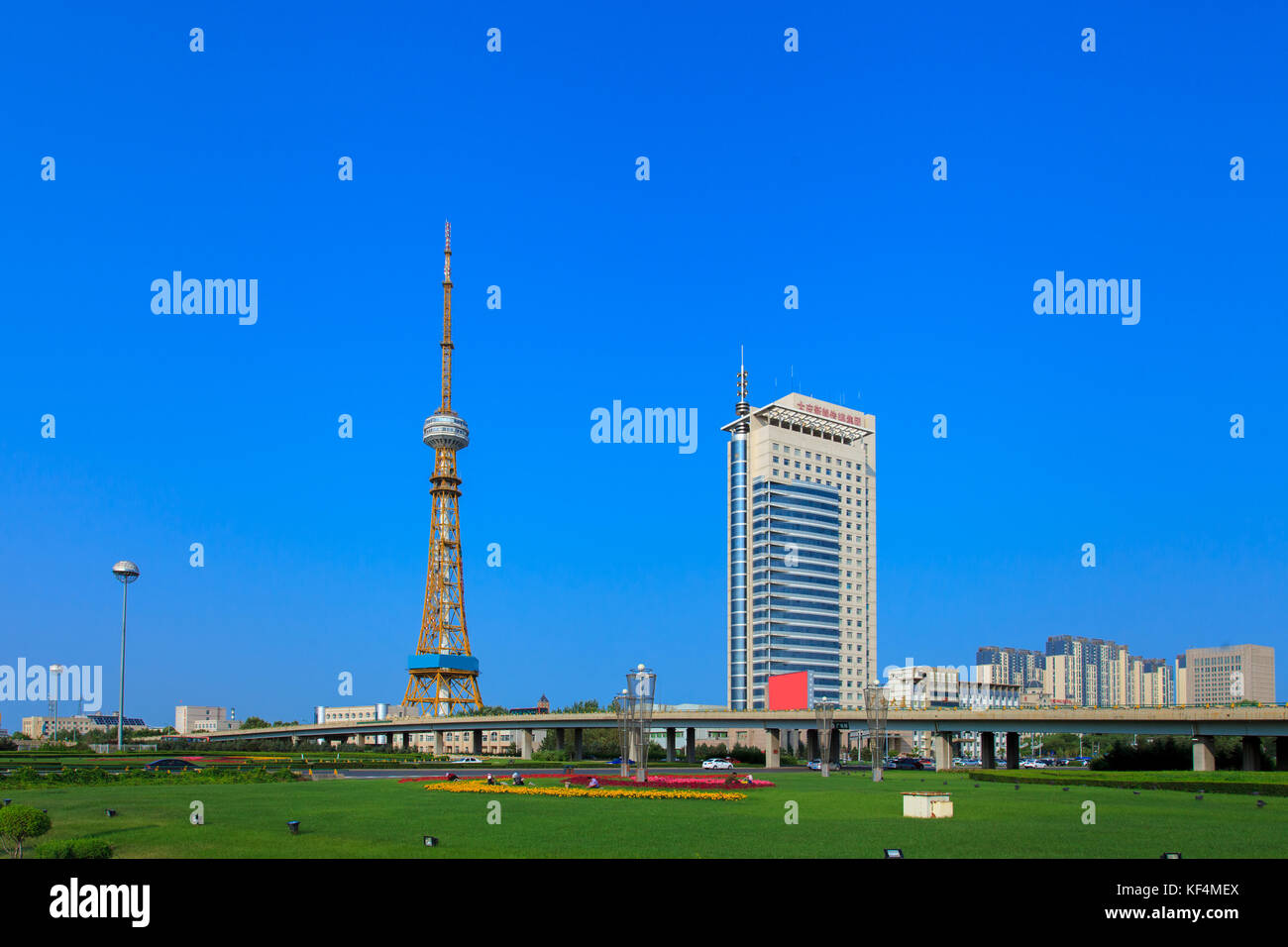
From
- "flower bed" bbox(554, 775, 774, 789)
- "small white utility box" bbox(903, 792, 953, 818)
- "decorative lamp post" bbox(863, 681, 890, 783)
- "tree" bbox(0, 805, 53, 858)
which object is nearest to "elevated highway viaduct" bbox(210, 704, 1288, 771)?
"decorative lamp post" bbox(863, 681, 890, 783)

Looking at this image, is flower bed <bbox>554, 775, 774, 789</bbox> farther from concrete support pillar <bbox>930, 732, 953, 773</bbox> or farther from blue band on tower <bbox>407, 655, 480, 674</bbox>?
blue band on tower <bbox>407, 655, 480, 674</bbox>

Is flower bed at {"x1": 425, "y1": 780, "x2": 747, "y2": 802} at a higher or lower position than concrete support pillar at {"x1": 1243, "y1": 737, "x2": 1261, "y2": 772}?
higher

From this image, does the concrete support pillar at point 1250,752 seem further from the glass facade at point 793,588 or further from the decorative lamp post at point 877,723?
the glass facade at point 793,588

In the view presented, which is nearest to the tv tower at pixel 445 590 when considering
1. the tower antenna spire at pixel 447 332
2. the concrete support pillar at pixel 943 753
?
the tower antenna spire at pixel 447 332

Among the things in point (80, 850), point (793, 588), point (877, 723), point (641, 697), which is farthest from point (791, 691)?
point (80, 850)
